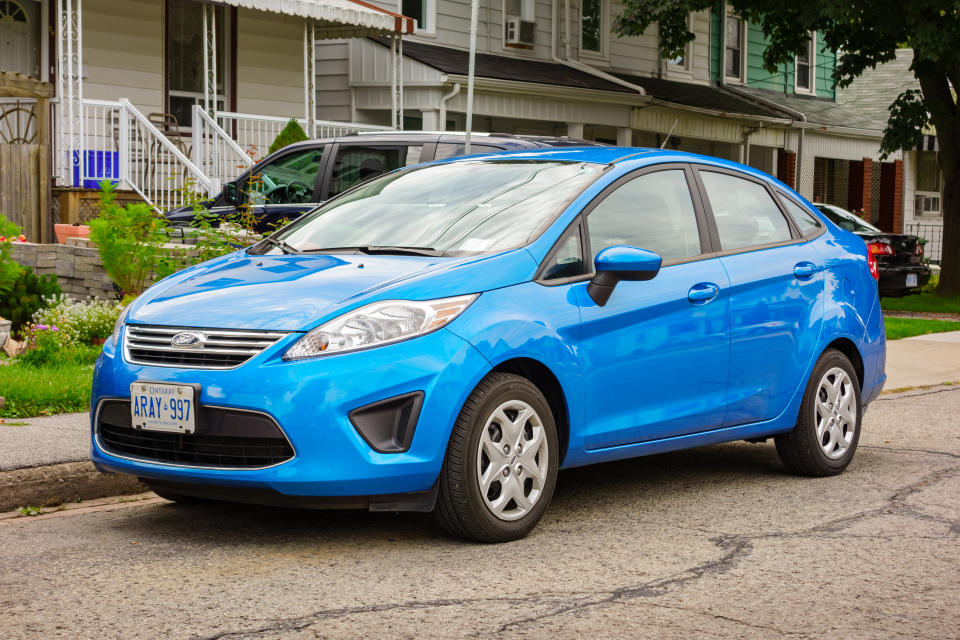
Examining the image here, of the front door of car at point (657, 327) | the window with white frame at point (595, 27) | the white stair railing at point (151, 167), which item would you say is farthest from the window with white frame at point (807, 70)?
the front door of car at point (657, 327)

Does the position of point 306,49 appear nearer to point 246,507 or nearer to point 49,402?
point 49,402

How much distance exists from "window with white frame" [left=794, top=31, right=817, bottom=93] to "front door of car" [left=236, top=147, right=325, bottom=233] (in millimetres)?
23259

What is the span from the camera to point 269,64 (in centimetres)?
1995

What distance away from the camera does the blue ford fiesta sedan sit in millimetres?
5090

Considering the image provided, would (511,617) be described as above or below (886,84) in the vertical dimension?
below

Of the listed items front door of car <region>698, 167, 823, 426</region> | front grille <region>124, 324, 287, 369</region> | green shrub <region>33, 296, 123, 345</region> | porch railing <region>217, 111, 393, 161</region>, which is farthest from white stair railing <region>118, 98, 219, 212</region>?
front grille <region>124, 324, 287, 369</region>

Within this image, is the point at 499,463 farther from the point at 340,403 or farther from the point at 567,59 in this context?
the point at 567,59

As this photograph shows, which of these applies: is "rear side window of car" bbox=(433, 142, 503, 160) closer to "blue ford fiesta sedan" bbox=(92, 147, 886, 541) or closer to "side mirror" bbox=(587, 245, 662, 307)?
"blue ford fiesta sedan" bbox=(92, 147, 886, 541)

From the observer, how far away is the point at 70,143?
15.5 metres

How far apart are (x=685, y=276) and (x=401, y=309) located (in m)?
1.74

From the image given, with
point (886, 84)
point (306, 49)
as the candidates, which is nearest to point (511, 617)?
point (306, 49)

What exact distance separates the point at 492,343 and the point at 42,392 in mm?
4120

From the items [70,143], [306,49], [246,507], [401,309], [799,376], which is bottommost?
[246,507]

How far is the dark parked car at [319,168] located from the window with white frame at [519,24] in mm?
11836
